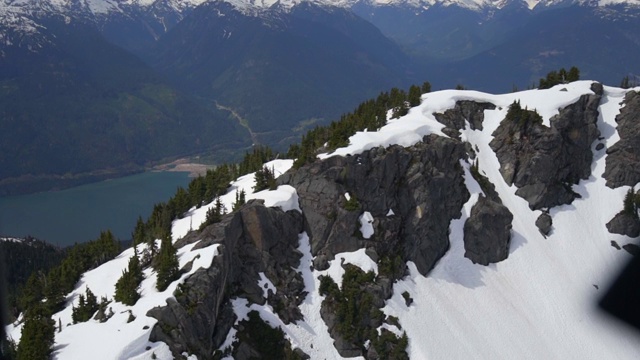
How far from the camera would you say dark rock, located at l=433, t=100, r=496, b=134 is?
276 ft

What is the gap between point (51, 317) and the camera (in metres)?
53.3

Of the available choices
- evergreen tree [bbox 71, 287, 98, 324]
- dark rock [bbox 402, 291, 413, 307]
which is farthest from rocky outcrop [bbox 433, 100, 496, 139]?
evergreen tree [bbox 71, 287, 98, 324]

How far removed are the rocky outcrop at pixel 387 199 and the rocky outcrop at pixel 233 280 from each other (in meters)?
3.70

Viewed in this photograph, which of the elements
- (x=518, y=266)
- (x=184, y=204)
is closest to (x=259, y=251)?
(x=184, y=204)

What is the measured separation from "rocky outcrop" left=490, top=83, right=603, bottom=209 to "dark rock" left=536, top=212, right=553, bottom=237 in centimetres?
220

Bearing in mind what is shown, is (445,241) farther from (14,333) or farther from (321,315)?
(14,333)

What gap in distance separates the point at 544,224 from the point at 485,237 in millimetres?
11846

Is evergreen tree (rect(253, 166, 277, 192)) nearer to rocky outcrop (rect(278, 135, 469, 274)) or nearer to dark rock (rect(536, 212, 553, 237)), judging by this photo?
rocky outcrop (rect(278, 135, 469, 274))

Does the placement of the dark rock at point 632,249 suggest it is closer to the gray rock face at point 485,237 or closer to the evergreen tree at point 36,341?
the gray rock face at point 485,237

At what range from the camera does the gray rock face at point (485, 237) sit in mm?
72456

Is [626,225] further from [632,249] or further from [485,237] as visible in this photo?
[485,237]

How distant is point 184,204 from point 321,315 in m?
27.0

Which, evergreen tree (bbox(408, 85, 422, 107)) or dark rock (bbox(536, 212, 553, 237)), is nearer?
dark rock (bbox(536, 212, 553, 237))

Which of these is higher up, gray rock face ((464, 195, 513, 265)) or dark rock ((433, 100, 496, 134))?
dark rock ((433, 100, 496, 134))
